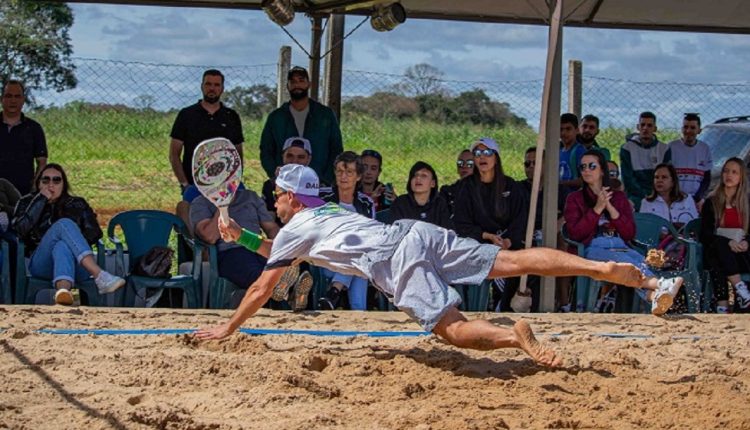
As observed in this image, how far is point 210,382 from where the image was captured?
6.60 m

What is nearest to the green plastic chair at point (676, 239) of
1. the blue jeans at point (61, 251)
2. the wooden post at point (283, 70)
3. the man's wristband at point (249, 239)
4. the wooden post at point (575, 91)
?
the man's wristband at point (249, 239)

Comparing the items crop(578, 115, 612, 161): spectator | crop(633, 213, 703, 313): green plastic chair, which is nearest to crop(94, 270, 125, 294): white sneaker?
crop(633, 213, 703, 313): green plastic chair

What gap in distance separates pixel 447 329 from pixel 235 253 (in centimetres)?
306

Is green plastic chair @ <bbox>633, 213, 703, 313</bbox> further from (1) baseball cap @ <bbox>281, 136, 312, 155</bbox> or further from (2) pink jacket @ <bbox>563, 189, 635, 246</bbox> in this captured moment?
(1) baseball cap @ <bbox>281, 136, 312, 155</bbox>

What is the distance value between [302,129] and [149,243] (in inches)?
82.1

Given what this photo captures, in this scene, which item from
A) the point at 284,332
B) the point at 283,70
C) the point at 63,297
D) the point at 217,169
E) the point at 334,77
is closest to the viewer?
the point at 217,169

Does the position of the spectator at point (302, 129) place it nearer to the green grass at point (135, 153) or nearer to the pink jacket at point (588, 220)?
the pink jacket at point (588, 220)

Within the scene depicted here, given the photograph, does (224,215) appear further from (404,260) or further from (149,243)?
(149,243)

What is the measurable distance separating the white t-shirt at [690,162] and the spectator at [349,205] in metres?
3.79

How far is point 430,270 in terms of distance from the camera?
23.3 feet

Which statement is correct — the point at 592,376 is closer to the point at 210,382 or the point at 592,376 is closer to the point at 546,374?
the point at 546,374

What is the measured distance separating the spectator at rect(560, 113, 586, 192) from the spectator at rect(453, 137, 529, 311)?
1.50 meters

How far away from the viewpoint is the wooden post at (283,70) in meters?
14.2

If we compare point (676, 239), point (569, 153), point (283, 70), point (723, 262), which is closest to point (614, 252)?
point (676, 239)
